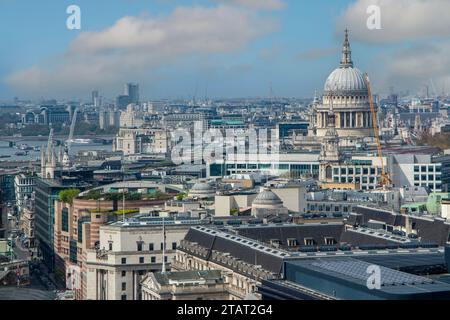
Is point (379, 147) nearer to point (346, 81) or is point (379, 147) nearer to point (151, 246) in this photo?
point (346, 81)

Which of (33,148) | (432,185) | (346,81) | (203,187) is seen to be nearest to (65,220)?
(203,187)

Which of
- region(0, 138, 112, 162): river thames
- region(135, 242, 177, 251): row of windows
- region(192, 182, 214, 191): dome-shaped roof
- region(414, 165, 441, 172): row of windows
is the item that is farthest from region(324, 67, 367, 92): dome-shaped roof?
region(135, 242, 177, 251): row of windows

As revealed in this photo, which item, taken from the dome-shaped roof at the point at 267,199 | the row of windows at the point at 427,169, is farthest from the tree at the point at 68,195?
the row of windows at the point at 427,169

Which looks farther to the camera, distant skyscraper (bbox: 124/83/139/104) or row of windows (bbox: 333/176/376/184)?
distant skyscraper (bbox: 124/83/139/104)

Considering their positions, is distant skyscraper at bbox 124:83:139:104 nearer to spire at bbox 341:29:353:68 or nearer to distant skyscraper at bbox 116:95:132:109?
distant skyscraper at bbox 116:95:132:109
